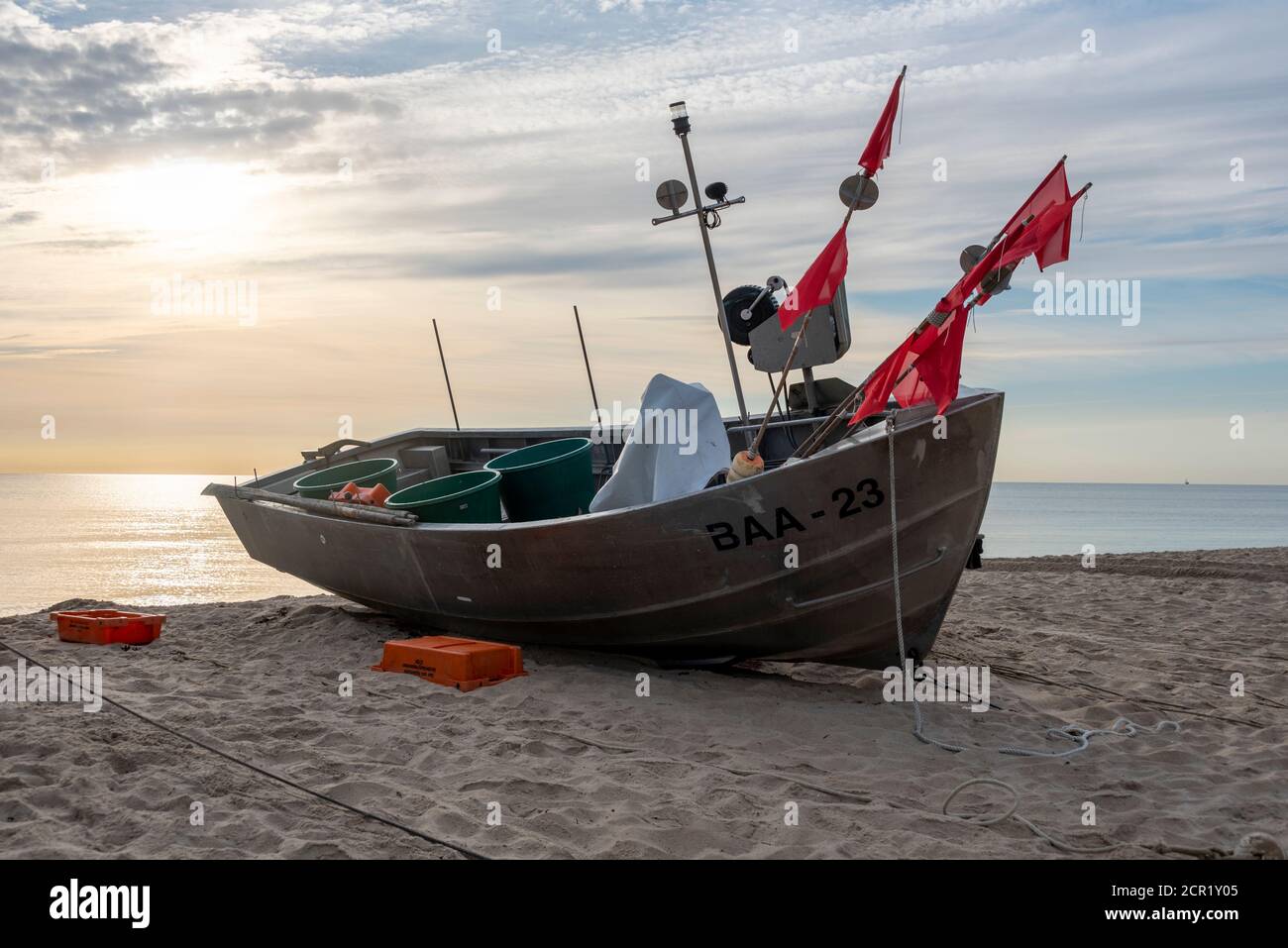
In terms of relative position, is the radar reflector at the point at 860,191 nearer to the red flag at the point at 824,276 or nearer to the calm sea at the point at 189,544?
the red flag at the point at 824,276

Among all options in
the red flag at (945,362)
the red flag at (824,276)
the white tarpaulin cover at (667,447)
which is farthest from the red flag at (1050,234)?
the white tarpaulin cover at (667,447)

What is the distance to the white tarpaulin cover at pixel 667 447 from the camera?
6379 mm

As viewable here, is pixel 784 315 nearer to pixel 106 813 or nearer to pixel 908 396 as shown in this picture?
pixel 908 396

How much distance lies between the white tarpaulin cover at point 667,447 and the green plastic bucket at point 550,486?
1.12 meters

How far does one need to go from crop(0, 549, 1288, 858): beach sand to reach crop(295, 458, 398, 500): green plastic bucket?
167 centimetres

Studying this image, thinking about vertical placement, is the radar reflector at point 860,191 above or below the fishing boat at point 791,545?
above

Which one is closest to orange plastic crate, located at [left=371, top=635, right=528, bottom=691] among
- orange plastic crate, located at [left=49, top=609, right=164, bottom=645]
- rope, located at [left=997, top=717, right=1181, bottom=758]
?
orange plastic crate, located at [left=49, top=609, right=164, bottom=645]

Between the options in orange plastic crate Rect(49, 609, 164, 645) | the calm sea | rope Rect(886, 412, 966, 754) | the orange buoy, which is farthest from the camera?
the calm sea

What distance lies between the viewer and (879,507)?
5.56 meters

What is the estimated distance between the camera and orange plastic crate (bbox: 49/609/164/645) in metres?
7.67

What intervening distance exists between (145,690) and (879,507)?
13.6 feet

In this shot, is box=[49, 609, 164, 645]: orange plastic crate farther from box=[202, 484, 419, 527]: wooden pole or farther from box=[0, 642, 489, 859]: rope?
box=[0, 642, 489, 859]: rope

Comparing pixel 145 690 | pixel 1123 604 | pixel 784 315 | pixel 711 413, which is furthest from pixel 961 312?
pixel 1123 604

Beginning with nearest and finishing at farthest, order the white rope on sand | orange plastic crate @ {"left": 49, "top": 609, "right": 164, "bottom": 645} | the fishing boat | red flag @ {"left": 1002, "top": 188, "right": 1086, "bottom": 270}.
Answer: red flag @ {"left": 1002, "top": 188, "right": 1086, "bottom": 270}
the white rope on sand
the fishing boat
orange plastic crate @ {"left": 49, "top": 609, "right": 164, "bottom": 645}
